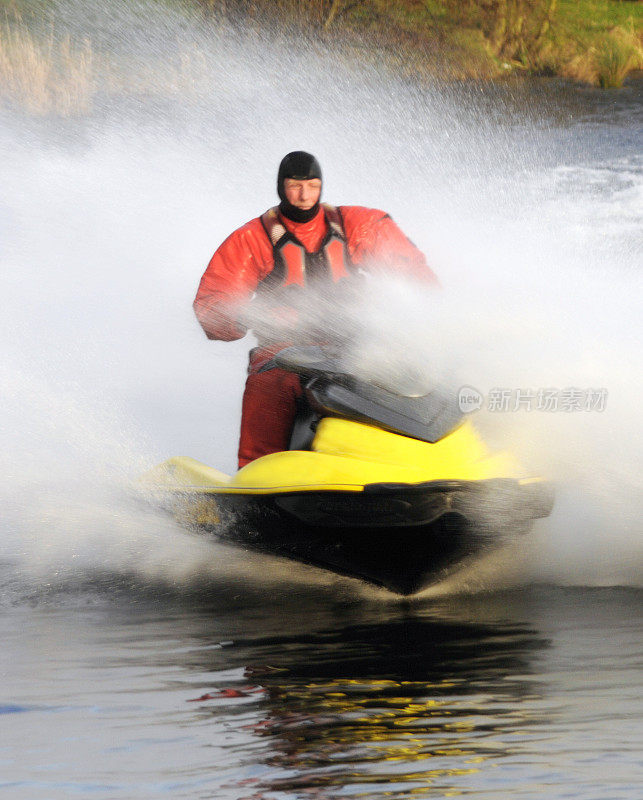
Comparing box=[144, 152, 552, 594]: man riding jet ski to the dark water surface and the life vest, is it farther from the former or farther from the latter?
the dark water surface

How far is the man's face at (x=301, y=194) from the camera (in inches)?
228

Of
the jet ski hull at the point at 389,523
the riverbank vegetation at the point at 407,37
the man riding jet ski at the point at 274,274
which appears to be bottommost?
the jet ski hull at the point at 389,523

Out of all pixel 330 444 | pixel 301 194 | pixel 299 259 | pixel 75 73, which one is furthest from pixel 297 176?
pixel 75 73

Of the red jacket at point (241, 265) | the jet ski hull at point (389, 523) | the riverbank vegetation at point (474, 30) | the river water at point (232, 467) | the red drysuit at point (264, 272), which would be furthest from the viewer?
the riverbank vegetation at point (474, 30)

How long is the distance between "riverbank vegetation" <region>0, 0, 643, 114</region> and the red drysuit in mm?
8681

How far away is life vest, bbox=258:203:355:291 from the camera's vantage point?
5.75m

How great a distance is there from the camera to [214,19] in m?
17.0

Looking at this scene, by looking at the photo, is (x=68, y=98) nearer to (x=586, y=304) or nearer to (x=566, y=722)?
(x=586, y=304)

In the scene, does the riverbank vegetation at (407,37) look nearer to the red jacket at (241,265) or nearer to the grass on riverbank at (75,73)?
the grass on riverbank at (75,73)

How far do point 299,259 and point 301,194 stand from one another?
28cm

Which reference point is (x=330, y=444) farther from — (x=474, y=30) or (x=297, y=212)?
(x=474, y=30)

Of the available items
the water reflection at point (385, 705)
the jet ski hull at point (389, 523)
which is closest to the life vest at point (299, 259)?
the jet ski hull at point (389, 523)

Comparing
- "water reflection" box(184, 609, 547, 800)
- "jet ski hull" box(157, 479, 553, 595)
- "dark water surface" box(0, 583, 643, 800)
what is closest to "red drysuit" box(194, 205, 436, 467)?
"jet ski hull" box(157, 479, 553, 595)

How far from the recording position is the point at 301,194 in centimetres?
579
